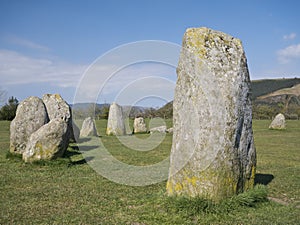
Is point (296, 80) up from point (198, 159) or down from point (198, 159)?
up

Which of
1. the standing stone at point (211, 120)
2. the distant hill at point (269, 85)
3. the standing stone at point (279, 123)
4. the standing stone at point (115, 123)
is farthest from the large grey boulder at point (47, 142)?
the distant hill at point (269, 85)

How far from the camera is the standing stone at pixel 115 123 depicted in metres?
24.8

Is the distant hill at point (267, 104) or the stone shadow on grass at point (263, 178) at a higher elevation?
the distant hill at point (267, 104)

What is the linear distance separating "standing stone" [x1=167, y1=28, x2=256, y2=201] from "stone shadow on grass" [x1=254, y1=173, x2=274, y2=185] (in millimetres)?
2321

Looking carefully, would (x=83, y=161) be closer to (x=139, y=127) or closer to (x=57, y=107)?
(x=57, y=107)

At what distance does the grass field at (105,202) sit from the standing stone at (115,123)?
45.4 feet

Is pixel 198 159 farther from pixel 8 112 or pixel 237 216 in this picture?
pixel 8 112

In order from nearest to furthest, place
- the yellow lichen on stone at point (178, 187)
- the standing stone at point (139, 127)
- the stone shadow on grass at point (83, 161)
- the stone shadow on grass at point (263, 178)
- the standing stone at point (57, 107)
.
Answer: the yellow lichen on stone at point (178, 187)
the stone shadow on grass at point (263, 178)
the stone shadow on grass at point (83, 161)
the standing stone at point (57, 107)
the standing stone at point (139, 127)

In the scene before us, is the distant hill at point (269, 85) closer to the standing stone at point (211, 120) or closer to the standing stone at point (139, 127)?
the standing stone at point (139, 127)

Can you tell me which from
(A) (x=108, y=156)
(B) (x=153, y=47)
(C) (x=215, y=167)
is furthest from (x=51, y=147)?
(C) (x=215, y=167)

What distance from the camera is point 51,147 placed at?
1103 cm

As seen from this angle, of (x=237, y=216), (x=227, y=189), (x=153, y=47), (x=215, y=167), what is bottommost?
(x=237, y=216)

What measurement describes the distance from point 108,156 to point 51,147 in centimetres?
356

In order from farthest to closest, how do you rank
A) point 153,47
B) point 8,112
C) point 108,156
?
point 8,112, point 108,156, point 153,47
